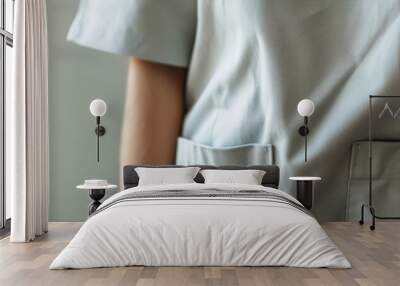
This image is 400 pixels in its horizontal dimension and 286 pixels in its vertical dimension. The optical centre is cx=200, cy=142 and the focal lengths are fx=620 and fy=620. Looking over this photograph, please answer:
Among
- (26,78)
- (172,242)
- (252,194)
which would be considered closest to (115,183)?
(26,78)

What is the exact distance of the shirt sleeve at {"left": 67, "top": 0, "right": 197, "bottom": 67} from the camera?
6.04m

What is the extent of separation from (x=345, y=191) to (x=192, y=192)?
2.12m

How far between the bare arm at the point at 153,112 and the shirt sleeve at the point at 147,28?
0.65 ft

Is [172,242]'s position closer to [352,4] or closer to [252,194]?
[252,194]

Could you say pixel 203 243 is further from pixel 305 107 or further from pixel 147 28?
pixel 147 28

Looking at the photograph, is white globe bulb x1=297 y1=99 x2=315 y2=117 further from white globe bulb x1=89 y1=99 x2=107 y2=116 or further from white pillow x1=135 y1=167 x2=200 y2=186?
white globe bulb x1=89 y1=99 x2=107 y2=116

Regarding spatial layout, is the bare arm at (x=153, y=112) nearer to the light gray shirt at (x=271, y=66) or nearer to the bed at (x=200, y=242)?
the light gray shirt at (x=271, y=66)

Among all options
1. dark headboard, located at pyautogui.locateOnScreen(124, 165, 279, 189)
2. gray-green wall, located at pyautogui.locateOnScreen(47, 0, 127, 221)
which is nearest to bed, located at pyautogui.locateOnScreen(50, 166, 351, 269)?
dark headboard, located at pyautogui.locateOnScreen(124, 165, 279, 189)

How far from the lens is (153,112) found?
6340 millimetres

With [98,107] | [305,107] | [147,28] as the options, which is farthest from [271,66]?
[98,107]

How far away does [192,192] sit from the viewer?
4.71 meters

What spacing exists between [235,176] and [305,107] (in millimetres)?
938

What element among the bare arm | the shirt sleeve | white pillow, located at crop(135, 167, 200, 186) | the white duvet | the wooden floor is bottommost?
the wooden floor

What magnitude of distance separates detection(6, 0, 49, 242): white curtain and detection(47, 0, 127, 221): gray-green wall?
94cm
